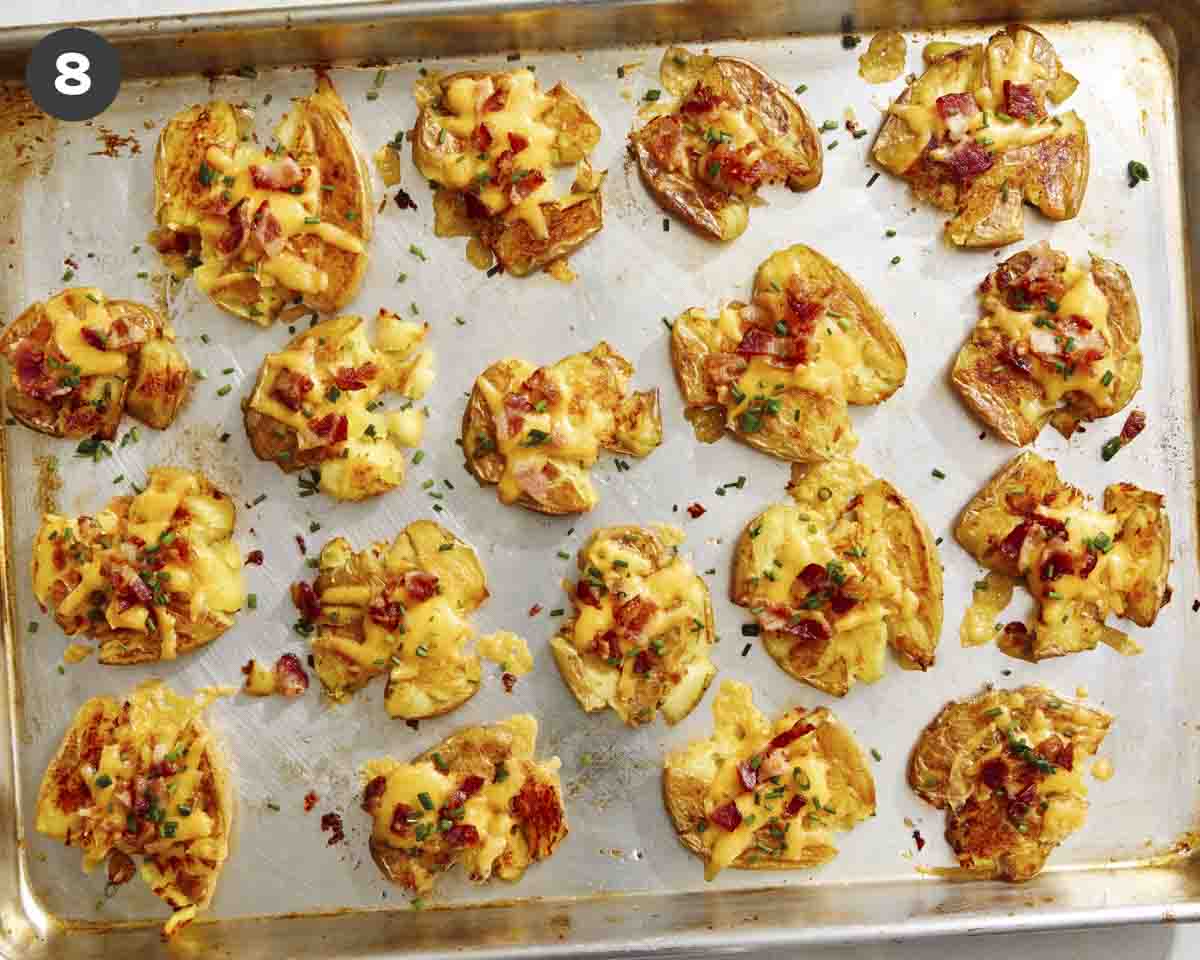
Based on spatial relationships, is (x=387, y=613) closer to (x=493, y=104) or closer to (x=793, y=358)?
(x=793, y=358)

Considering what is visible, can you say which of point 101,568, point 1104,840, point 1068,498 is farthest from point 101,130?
point 1104,840

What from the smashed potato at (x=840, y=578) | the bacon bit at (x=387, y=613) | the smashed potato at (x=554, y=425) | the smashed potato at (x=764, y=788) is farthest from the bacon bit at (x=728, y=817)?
the bacon bit at (x=387, y=613)

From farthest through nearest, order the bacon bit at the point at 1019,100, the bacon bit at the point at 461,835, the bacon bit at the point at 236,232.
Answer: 1. the bacon bit at the point at 1019,100
2. the bacon bit at the point at 236,232
3. the bacon bit at the point at 461,835

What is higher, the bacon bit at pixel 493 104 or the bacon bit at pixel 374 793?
the bacon bit at pixel 493 104

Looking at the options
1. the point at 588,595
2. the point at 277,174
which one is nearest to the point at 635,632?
the point at 588,595

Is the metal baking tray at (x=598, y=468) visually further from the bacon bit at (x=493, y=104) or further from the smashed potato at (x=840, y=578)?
the bacon bit at (x=493, y=104)

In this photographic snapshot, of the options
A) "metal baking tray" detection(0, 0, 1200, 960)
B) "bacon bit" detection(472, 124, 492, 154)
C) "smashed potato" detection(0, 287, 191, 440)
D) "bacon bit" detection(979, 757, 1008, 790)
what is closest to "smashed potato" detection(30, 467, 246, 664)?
"metal baking tray" detection(0, 0, 1200, 960)

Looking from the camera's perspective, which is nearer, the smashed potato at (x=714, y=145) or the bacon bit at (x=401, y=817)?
the bacon bit at (x=401, y=817)
